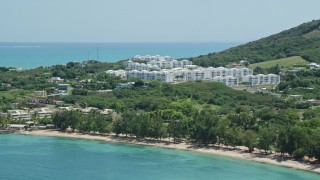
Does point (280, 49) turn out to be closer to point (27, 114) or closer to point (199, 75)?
point (199, 75)

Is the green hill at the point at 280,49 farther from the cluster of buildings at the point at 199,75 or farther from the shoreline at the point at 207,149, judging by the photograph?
the shoreline at the point at 207,149

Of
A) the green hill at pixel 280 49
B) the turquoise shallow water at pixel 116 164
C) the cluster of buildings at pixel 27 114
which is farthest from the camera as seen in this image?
the green hill at pixel 280 49

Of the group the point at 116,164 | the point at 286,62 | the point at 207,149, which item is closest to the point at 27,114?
the point at 116,164

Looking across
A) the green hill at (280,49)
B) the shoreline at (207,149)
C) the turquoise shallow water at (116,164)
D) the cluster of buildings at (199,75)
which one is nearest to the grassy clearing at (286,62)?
the green hill at (280,49)

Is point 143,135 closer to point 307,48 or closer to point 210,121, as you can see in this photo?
point 210,121

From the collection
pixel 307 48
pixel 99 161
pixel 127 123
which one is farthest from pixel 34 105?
pixel 307 48

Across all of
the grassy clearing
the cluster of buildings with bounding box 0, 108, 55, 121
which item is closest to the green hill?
the grassy clearing
